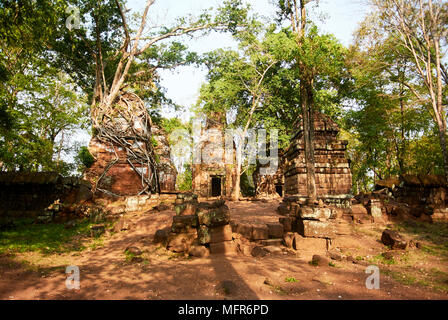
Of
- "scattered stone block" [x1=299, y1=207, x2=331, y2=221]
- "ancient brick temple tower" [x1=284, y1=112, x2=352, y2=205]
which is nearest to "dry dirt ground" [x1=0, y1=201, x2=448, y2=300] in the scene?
"scattered stone block" [x1=299, y1=207, x2=331, y2=221]

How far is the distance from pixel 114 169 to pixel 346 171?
1277 centimetres

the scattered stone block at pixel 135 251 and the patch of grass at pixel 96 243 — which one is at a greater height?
the scattered stone block at pixel 135 251

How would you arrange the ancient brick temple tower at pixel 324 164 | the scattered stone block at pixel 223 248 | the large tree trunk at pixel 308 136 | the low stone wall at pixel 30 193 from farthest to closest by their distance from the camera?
the ancient brick temple tower at pixel 324 164 → the low stone wall at pixel 30 193 → the large tree trunk at pixel 308 136 → the scattered stone block at pixel 223 248

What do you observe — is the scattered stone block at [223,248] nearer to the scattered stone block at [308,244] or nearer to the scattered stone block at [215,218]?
the scattered stone block at [215,218]

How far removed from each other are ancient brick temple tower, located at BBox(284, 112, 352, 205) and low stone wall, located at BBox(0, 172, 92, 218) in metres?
11.0

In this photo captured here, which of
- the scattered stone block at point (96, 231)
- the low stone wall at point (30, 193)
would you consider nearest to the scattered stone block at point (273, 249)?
the scattered stone block at point (96, 231)

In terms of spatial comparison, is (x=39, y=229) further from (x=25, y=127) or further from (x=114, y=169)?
(x=25, y=127)

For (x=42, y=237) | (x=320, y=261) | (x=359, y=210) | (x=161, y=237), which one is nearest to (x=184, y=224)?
(x=161, y=237)

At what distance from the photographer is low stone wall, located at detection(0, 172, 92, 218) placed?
33.8ft

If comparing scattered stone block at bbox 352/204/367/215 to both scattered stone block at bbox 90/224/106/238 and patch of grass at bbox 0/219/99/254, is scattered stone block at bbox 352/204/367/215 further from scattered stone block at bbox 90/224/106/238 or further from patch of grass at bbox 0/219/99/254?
patch of grass at bbox 0/219/99/254

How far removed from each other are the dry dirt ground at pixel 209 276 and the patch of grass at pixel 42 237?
0.55 m

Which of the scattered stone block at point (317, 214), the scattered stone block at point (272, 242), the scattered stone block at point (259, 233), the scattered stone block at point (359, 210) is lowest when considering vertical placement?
the scattered stone block at point (272, 242)

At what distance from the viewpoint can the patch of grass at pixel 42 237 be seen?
661 cm

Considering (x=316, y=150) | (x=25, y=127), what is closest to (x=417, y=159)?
(x=316, y=150)
